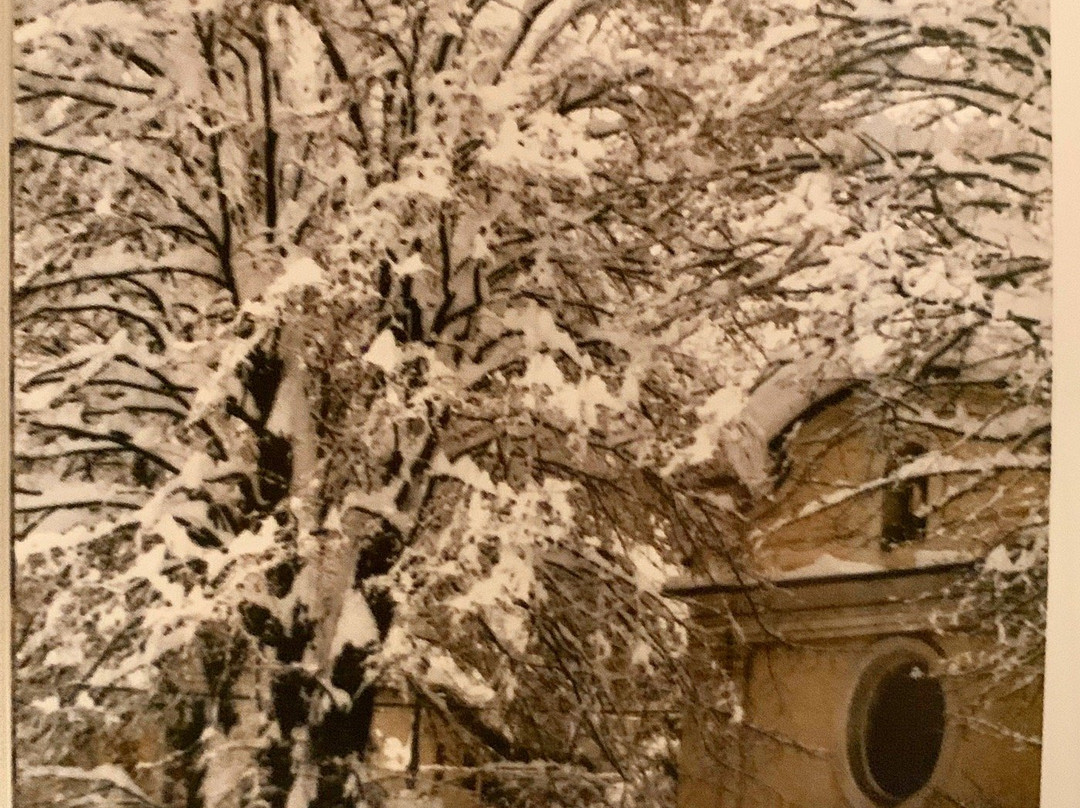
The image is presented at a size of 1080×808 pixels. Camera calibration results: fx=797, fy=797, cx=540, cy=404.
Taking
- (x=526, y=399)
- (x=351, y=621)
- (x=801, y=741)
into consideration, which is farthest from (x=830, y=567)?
(x=351, y=621)

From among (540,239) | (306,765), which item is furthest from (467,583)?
(540,239)

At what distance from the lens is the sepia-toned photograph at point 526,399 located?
826mm

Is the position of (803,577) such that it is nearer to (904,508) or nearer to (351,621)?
(904,508)

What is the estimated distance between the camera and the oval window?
0.86m

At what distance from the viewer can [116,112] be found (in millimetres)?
824

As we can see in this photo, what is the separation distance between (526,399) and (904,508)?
1.41 ft

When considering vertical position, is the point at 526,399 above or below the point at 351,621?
above

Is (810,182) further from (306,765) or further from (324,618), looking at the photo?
(306,765)

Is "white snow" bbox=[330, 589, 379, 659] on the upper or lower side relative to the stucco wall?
upper

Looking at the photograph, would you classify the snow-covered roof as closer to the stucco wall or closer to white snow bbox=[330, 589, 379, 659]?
the stucco wall

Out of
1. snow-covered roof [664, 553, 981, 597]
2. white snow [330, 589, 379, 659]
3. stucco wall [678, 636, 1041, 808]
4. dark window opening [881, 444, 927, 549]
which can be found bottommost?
stucco wall [678, 636, 1041, 808]

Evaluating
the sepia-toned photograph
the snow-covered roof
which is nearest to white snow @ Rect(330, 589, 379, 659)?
the sepia-toned photograph

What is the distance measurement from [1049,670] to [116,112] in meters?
1.17

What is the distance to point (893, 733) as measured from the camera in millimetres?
864
